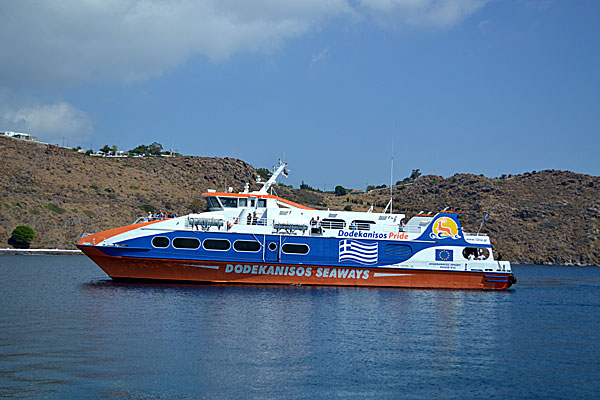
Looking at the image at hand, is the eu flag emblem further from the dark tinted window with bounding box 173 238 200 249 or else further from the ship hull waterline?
the dark tinted window with bounding box 173 238 200 249

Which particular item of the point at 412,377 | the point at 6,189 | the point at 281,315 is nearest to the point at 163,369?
the point at 412,377

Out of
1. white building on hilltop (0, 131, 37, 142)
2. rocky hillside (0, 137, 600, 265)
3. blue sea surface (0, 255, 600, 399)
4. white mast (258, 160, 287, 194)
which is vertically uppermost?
white building on hilltop (0, 131, 37, 142)

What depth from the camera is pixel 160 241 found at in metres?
32.8

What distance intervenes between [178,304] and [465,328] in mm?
12647

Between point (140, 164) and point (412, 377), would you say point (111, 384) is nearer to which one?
point (412, 377)

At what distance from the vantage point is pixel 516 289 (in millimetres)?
42750

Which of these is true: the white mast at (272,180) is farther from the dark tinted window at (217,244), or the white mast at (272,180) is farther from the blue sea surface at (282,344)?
the blue sea surface at (282,344)

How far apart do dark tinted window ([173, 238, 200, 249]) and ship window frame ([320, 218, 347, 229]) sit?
7498 mm

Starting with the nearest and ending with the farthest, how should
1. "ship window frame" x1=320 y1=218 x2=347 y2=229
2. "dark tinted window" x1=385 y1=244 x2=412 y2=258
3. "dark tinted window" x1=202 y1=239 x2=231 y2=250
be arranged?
"dark tinted window" x1=202 y1=239 x2=231 y2=250
"dark tinted window" x1=385 y1=244 x2=412 y2=258
"ship window frame" x1=320 y1=218 x2=347 y2=229

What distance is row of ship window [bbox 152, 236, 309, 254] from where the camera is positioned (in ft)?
108

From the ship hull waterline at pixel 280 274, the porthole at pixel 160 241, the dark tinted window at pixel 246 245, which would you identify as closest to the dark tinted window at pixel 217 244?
the dark tinted window at pixel 246 245

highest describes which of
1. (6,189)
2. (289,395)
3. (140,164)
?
(140,164)

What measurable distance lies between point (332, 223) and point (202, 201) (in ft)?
200

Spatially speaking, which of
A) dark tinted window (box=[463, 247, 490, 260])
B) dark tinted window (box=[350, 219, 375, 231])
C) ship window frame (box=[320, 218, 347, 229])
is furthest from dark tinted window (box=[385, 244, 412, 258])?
dark tinted window (box=[463, 247, 490, 260])
